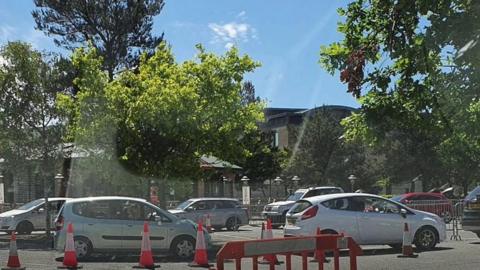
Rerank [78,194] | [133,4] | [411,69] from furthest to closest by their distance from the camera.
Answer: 1. [133,4]
2. [78,194]
3. [411,69]

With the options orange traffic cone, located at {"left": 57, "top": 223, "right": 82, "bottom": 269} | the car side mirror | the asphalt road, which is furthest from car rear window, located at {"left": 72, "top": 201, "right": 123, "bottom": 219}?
orange traffic cone, located at {"left": 57, "top": 223, "right": 82, "bottom": 269}

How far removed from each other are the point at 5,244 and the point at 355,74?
1826 centimetres

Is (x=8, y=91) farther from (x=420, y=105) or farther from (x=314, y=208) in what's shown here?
(x=420, y=105)

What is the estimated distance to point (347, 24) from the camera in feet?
22.5

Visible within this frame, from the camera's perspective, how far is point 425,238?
17219mm

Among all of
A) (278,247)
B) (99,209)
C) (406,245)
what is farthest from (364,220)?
(278,247)

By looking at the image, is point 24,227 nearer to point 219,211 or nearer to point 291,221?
point 219,211

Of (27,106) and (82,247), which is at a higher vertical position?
(27,106)

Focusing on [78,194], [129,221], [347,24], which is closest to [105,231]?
[129,221]

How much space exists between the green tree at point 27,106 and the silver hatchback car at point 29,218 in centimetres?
168

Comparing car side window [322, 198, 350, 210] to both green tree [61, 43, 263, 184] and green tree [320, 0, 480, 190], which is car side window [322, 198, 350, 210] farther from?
green tree [320, 0, 480, 190]

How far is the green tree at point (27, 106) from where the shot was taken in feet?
81.6

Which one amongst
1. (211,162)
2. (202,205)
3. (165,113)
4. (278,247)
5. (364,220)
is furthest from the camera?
(211,162)

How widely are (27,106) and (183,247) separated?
11575mm
